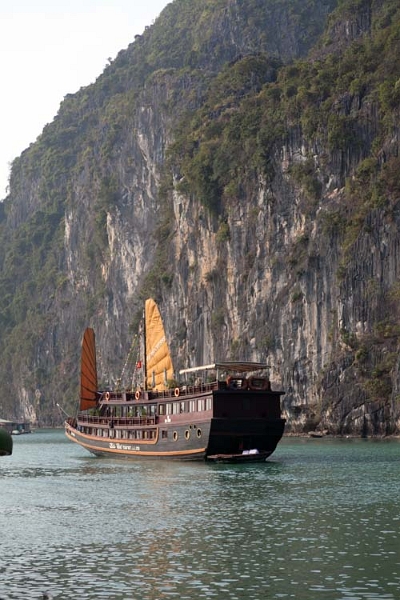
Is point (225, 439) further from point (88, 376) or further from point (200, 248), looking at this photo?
point (200, 248)

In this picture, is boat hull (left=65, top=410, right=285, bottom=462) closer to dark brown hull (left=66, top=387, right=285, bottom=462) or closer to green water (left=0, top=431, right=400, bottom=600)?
dark brown hull (left=66, top=387, right=285, bottom=462)

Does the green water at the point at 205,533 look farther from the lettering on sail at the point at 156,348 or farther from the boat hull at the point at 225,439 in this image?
the lettering on sail at the point at 156,348

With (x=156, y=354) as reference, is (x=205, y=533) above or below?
below

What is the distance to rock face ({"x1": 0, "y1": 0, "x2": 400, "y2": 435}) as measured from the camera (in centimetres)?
7969

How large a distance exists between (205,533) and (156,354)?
36.6 m

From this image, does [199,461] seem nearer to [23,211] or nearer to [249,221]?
[249,221]

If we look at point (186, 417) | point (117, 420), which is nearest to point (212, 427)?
point (186, 417)

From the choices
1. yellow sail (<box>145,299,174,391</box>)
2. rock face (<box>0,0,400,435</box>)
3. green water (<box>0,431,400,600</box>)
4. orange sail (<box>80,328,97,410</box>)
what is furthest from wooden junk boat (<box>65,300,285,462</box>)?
rock face (<box>0,0,400,435</box>)

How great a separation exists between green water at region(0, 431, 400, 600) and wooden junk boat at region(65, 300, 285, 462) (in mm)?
3168

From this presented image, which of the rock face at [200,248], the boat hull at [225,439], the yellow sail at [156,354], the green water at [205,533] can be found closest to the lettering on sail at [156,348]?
the yellow sail at [156,354]

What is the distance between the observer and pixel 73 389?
440 feet

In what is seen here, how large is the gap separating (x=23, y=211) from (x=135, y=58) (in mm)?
30915

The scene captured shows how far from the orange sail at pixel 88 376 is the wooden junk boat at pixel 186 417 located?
4.78 meters

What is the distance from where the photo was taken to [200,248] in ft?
327
